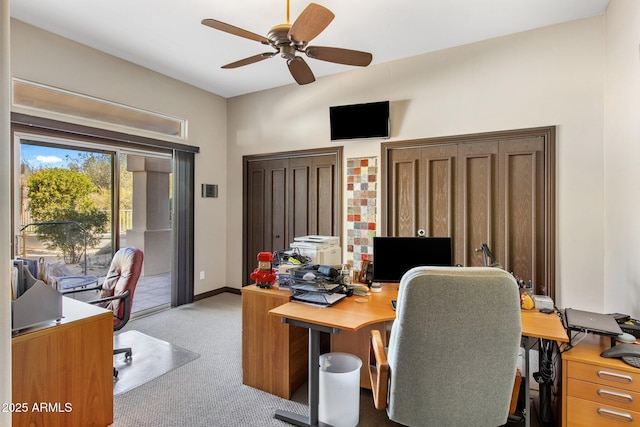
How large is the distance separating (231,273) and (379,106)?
3.39 m

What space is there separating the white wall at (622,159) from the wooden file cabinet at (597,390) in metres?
0.86

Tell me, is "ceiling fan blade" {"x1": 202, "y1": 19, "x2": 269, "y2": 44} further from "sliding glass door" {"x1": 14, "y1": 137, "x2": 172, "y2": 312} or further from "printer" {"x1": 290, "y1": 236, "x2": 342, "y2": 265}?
"sliding glass door" {"x1": 14, "y1": 137, "x2": 172, "y2": 312}

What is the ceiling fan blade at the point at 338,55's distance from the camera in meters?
2.39

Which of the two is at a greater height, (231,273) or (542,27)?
(542,27)

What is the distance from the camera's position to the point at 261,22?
3004 millimetres

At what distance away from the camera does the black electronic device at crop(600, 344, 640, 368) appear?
1.59 m

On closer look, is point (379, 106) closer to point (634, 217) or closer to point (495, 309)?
point (634, 217)

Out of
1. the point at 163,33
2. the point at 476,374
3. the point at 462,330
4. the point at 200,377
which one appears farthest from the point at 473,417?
the point at 163,33

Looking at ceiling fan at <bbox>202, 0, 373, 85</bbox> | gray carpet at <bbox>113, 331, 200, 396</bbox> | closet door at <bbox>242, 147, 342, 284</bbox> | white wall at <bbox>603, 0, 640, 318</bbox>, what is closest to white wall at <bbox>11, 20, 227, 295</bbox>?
closet door at <bbox>242, 147, 342, 284</bbox>

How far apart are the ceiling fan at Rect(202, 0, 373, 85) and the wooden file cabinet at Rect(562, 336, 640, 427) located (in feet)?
7.69

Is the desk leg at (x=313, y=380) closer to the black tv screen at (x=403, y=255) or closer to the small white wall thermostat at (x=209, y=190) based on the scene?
the black tv screen at (x=403, y=255)

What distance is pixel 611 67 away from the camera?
8.80 ft

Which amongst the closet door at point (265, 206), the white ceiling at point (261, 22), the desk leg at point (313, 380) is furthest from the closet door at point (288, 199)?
the desk leg at point (313, 380)

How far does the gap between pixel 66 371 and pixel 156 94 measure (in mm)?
3463
